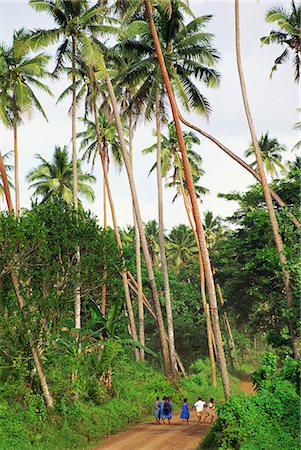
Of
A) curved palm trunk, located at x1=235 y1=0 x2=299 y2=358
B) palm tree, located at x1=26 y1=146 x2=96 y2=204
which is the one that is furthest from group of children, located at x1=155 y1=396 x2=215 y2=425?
palm tree, located at x1=26 y1=146 x2=96 y2=204

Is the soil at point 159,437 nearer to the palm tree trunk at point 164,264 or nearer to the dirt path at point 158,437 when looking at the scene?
the dirt path at point 158,437

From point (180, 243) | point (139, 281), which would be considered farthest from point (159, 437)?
point (180, 243)

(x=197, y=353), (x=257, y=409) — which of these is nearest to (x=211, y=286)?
(x=257, y=409)

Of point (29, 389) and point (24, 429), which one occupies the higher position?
point (29, 389)

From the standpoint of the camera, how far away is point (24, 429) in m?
15.3

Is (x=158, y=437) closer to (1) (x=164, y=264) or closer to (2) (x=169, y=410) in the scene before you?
(2) (x=169, y=410)

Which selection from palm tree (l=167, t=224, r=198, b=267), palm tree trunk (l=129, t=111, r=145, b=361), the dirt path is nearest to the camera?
the dirt path

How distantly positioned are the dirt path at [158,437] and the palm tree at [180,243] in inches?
1720

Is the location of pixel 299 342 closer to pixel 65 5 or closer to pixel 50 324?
pixel 50 324

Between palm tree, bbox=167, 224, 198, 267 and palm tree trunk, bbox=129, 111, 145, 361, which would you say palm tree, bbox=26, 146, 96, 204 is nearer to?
palm tree trunk, bbox=129, 111, 145, 361

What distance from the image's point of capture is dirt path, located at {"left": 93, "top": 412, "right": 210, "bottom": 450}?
15.5 meters

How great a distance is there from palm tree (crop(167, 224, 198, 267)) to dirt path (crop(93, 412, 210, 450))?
143 ft

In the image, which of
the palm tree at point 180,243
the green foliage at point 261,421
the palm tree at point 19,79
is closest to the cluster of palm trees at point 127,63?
the palm tree at point 19,79

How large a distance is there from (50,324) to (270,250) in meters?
13.9
